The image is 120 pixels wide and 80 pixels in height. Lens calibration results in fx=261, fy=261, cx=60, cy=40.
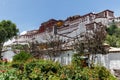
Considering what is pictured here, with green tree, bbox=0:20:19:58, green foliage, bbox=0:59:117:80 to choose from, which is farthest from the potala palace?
green foliage, bbox=0:59:117:80

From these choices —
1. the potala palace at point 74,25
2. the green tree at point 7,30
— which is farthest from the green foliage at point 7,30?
the potala palace at point 74,25

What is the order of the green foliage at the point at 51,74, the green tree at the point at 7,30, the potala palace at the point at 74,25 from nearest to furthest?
the green foliage at the point at 51,74 < the green tree at the point at 7,30 < the potala palace at the point at 74,25

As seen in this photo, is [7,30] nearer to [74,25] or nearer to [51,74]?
[74,25]

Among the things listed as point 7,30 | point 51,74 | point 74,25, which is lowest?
point 51,74

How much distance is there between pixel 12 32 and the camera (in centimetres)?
4988

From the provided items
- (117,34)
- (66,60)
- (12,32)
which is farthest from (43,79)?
(117,34)

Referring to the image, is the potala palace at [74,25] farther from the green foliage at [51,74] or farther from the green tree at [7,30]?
the green foliage at [51,74]

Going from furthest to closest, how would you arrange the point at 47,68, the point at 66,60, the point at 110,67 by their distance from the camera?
the point at 66,60 → the point at 110,67 → the point at 47,68

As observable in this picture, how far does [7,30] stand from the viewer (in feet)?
160

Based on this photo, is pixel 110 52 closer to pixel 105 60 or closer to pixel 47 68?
pixel 105 60

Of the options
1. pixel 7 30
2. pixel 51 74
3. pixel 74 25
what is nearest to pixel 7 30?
pixel 7 30

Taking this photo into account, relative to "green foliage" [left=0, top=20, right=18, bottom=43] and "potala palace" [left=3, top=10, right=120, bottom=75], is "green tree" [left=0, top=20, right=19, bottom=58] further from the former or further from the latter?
"potala palace" [left=3, top=10, right=120, bottom=75]

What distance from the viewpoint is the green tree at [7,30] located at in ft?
156

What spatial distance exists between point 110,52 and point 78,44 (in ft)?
14.1
